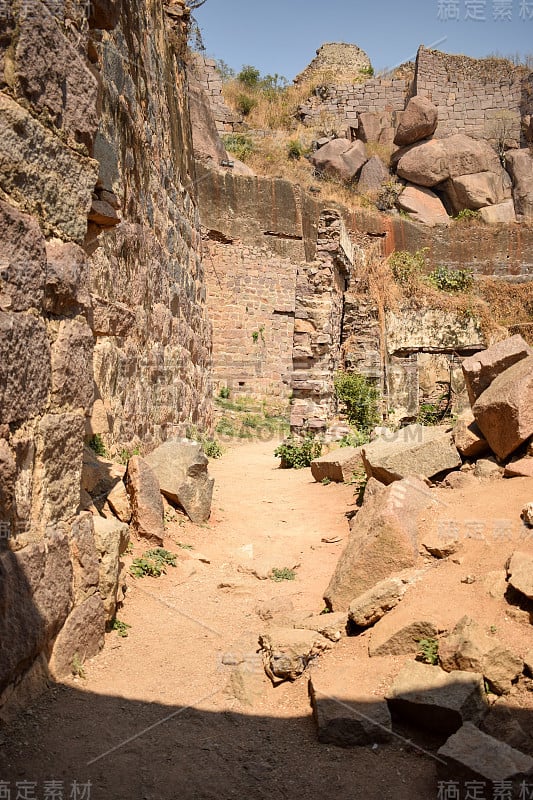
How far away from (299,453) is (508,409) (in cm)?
448

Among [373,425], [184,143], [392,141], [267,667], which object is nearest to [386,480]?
[267,667]

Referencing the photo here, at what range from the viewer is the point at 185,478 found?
17.6ft

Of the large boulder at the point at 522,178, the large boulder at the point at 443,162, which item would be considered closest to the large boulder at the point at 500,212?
the large boulder at the point at 522,178

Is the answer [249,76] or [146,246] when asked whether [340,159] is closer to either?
[249,76]

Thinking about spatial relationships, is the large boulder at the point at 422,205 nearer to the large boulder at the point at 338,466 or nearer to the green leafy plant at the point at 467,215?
the green leafy plant at the point at 467,215

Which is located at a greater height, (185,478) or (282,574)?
(185,478)

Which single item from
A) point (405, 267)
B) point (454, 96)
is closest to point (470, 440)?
point (405, 267)

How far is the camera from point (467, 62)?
2500 cm

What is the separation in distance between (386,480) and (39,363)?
3414 millimetres

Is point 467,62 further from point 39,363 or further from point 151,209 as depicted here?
point 39,363

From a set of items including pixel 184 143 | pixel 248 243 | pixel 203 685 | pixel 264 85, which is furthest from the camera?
pixel 264 85

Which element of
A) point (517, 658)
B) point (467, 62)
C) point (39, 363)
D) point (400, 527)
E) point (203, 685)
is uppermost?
point (467, 62)

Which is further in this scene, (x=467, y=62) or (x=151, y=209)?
(x=467, y=62)

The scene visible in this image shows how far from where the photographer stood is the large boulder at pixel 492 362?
203 inches
